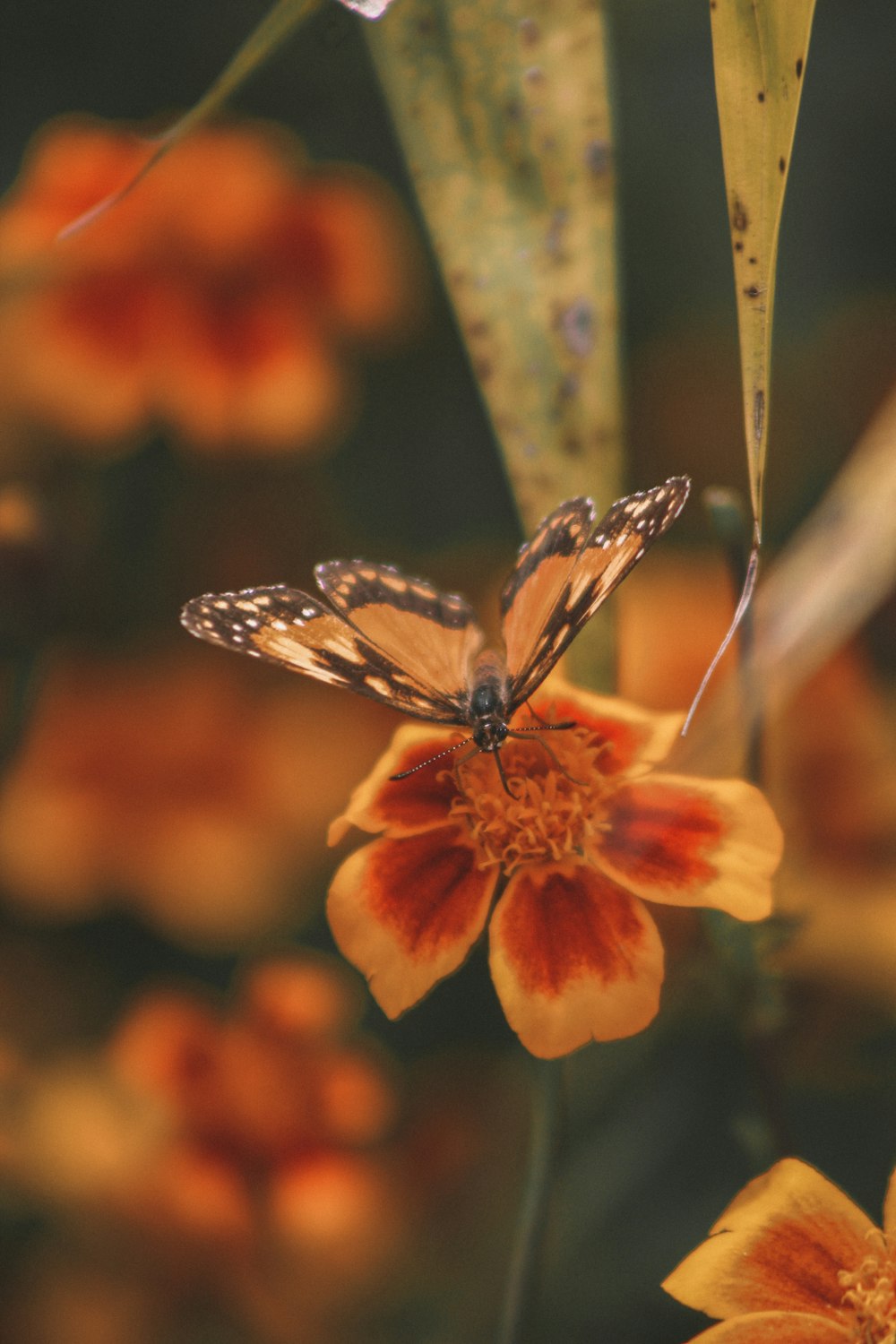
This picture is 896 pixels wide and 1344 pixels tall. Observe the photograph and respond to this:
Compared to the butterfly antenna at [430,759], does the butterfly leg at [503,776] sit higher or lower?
higher

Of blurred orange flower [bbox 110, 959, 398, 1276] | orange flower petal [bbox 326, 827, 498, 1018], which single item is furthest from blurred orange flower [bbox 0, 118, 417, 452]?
orange flower petal [bbox 326, 827, 498, 1018]

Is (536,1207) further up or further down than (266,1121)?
further up

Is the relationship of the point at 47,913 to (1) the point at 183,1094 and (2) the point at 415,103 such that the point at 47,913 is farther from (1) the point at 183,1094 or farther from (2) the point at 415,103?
(2) the point at 415,103

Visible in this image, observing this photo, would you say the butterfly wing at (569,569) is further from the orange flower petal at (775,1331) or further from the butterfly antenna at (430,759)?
the orange flower petal at (775,1331)

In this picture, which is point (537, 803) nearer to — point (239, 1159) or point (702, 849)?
point (702, 849)

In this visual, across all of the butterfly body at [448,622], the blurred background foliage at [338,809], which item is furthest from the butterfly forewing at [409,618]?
the blurred background foliage at [338,809]

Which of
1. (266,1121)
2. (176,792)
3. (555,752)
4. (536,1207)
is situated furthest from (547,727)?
(176,792)
